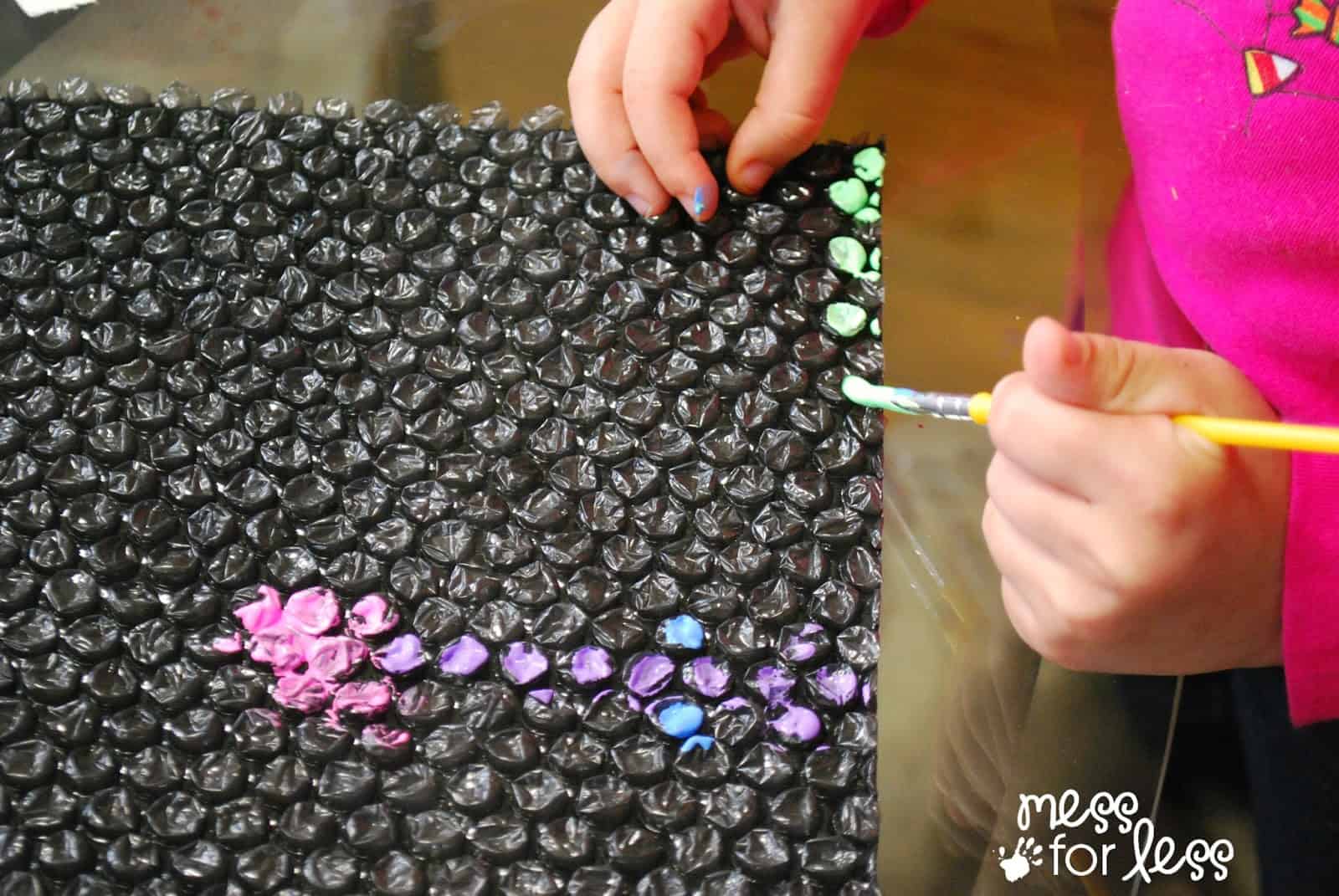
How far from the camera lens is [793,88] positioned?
0.44 metres

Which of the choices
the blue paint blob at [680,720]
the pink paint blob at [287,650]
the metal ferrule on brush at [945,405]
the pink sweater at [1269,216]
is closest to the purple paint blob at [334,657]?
the pink paint blob at [287,650]

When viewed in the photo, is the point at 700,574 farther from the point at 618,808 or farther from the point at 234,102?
the point at 234,102

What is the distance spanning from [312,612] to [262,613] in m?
0.02

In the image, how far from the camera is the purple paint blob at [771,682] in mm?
363

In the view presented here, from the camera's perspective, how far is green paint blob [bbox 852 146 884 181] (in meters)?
0.45

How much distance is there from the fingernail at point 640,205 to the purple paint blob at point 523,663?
179 millimetres

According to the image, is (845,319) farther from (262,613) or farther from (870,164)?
(262,613)

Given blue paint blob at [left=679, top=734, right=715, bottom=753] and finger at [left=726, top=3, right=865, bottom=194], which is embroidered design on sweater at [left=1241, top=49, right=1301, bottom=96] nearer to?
finger at [left=726, top=3, right=865, bottom=194]

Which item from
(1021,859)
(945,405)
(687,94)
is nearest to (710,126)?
(687,94)

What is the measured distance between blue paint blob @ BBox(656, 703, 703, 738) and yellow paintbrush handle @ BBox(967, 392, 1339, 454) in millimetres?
132

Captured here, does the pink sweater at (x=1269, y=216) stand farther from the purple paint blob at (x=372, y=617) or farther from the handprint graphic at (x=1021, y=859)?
the purple paint blob at (x=372, y=617)

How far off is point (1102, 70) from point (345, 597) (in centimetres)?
44

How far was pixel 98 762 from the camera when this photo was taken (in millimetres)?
352

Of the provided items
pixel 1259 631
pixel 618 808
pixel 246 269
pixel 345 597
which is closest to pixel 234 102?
pixel 246 269
